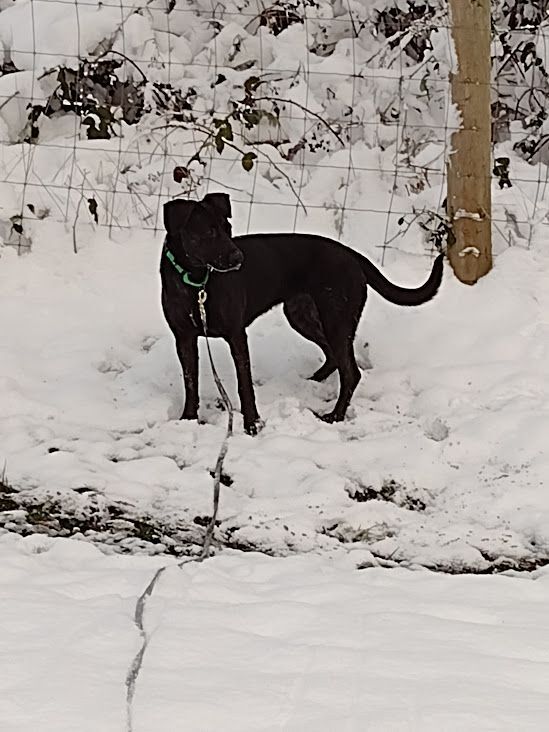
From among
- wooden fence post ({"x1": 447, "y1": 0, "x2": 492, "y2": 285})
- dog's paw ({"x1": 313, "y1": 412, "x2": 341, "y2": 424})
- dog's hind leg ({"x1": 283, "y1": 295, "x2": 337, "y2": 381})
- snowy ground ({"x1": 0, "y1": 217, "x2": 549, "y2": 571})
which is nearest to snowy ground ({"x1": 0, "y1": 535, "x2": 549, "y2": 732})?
snowy ground ({"x1": 0, "y1": 217, "x2": 549, "y2": 571})

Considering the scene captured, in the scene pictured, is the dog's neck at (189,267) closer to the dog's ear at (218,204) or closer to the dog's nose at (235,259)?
the dog's nose at (235,259)

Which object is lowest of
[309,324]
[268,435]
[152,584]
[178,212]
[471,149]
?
[152,584]

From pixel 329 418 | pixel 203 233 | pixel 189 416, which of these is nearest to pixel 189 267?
pixel 203 233

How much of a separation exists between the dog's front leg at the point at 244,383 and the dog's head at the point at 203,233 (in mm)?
322

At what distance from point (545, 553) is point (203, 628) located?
1.18 meters

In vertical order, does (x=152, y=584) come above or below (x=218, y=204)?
below

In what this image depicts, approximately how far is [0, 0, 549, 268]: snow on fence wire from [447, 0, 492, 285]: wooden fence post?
582 mm

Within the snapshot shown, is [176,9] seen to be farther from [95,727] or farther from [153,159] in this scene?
→ [95,727]

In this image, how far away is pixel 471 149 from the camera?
4.44 meters

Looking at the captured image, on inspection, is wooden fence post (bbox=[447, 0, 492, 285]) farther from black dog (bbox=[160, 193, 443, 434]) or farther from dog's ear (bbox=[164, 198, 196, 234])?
dog's ear (bbox=[164, 198, 196, 234])

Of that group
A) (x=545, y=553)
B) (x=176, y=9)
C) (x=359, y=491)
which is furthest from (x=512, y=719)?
(x=176, y=9)

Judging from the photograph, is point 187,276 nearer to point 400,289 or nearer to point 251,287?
point 251,287

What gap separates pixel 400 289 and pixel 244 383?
0.81m

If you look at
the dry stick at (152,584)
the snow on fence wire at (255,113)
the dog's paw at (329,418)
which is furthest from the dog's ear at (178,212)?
the snow on fence wire at (255,113)
